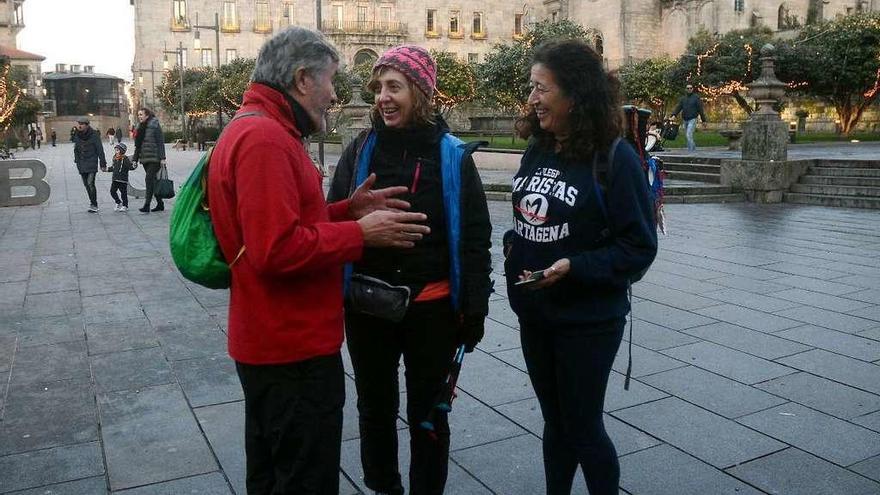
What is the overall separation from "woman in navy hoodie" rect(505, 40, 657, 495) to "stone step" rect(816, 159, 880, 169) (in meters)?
14.7

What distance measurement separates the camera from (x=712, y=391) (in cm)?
461

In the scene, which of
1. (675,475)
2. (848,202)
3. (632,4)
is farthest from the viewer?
(632,4)

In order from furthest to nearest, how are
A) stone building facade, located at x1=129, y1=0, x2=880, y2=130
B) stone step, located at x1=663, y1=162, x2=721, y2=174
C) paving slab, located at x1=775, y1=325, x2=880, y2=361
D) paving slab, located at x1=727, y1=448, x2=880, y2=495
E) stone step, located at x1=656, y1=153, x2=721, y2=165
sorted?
stone building facade, located at x1=129, y1=0, x2=880, y2=130, stone step, located at x1=656, y1=153, x2=721, y2=165, stone step, located at x1=663, y1=162, x2=721, y2=174, paving slab, located at x1=775, y1=325, x2=880, y2=361, paving slab, located at x1=727, y1=448, x2=880, y2=495

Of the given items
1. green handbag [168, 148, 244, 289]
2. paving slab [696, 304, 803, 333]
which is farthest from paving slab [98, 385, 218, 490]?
paving slab [696, 304, 803, 333]

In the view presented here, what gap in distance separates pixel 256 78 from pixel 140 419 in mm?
2634

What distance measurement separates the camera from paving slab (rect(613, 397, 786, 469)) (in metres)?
3.74

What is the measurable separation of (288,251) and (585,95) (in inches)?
48.6

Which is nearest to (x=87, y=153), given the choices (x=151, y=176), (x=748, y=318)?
(x=151, y=176)

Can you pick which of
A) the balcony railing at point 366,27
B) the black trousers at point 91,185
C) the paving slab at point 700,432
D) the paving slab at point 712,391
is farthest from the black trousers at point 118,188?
the balcony railing at point 366,27

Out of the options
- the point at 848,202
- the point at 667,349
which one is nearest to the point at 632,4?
the point at 848,202

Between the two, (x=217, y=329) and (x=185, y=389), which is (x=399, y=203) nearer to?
(x=185, y=389)

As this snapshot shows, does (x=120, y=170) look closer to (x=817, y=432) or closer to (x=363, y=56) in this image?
(x=817, y=432)

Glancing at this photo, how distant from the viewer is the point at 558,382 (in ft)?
9.45

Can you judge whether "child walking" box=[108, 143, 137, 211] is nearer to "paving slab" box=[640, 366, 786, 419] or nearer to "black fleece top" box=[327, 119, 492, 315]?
"paving slab" box=[640, 366, 786, 419]
